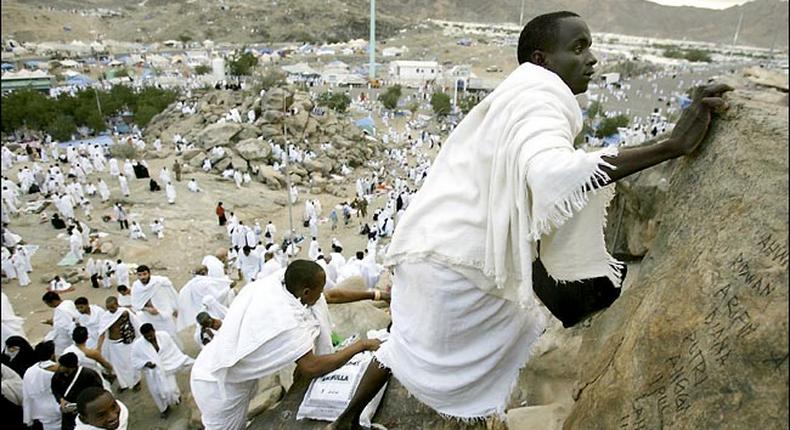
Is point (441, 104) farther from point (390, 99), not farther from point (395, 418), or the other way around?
point (395, 418)

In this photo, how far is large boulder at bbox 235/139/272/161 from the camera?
72.6 feet

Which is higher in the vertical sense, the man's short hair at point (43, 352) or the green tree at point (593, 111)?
the man's short hair at point (43, 352)

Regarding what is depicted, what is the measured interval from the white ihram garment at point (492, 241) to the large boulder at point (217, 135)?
2301 centimetres


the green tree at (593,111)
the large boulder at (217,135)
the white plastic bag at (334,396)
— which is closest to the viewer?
the white plastic bag at (334,396)

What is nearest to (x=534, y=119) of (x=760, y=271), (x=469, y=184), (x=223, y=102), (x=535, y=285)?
(x=469, y=184)

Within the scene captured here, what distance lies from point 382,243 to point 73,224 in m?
8.26

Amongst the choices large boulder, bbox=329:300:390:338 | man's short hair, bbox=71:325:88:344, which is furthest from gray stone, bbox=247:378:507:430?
man's short hair, bbox=71:325:88:344

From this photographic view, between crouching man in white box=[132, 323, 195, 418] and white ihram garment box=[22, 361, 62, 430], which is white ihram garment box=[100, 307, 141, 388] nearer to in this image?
crouching man in white box=[132, 323, 195, 418]

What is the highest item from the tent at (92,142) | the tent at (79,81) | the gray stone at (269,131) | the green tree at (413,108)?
the tent at (79,81)

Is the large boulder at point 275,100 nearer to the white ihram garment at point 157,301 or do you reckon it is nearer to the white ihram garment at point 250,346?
the white ihram garment at point 157,301

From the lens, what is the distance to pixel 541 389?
2.87 metres


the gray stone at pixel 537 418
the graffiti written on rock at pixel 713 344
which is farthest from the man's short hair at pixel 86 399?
the graffiti written on rock at pixel 713 344

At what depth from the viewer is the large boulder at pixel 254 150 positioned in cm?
2214

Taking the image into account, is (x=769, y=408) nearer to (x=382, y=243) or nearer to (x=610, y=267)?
(x=610, y=267)
